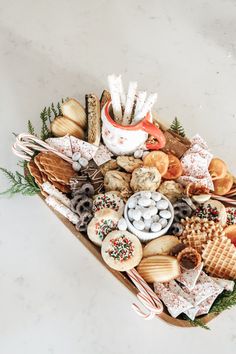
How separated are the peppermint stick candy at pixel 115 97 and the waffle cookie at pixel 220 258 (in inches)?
15.8

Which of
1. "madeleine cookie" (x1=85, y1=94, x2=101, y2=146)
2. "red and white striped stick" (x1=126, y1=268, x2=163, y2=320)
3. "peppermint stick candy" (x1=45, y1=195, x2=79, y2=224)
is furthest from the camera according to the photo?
"madeleine cookie" (x1=85, y1=94, x2=101, y2=146)

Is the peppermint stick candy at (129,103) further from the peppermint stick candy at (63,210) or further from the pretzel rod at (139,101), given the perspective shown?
the peppermint stick candy at (63,210)

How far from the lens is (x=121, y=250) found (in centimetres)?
132

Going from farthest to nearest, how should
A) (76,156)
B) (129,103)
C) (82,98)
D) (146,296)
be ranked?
(82,98) → (76,156) → (129,103) → (146,296)

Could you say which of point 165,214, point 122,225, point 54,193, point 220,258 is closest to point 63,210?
point 54,193

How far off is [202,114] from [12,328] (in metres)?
0.89

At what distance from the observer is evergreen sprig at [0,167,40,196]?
147 centimetres

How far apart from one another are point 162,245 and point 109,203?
0.57ft

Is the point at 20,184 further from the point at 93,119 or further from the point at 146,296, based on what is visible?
the point at 146,296

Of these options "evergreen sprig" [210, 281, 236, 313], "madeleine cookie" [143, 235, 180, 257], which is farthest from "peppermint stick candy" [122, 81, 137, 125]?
"evergreen sprig" [210, 281, 236, 313]

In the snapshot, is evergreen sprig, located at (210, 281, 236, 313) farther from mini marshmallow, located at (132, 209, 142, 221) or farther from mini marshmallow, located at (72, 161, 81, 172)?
mini marshmallow, located at (72, 161, 81, 172)

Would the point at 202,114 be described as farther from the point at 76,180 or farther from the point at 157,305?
the point at 157,305

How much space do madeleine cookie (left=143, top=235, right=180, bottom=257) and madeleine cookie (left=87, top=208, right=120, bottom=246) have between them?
0.35 ft

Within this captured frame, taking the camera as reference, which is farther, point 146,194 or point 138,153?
point 138,153
